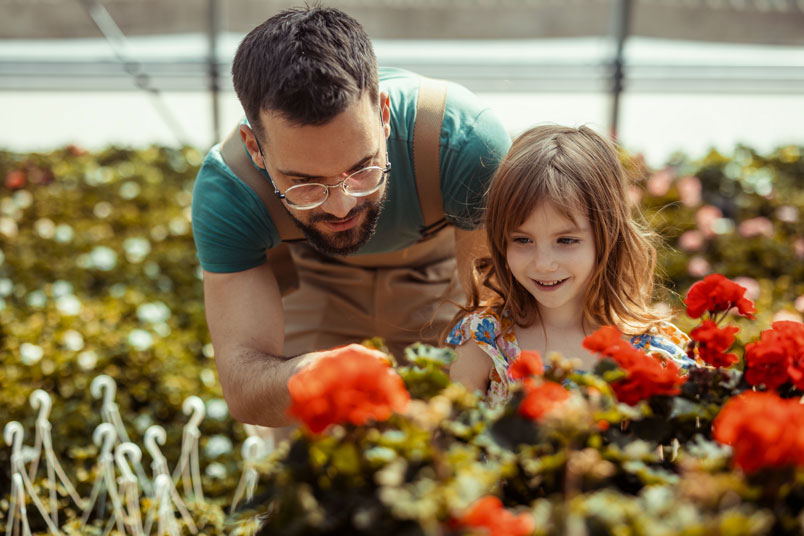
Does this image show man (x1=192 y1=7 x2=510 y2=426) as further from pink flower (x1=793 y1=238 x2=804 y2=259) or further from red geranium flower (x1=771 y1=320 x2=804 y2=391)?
pink flower (x1=793 y1=238 x2=804 y2=259)

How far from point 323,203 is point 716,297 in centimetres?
82

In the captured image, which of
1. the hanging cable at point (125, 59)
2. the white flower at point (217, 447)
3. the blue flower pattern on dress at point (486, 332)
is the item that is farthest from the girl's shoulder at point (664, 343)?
the hanging cable at point (125, 59)

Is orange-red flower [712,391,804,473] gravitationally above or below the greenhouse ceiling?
below

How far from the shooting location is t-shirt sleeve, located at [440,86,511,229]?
1962 mm

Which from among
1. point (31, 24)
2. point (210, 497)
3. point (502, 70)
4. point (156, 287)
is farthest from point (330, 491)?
point (31, 24)

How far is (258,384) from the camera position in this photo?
1797 mm

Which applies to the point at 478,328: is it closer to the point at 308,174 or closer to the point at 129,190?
the point at 308,174

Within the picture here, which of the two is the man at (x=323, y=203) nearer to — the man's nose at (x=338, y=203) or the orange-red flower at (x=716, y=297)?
the man's nose at (x=338, y=203)

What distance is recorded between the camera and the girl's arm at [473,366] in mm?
1759

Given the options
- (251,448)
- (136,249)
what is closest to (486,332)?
(251,448)

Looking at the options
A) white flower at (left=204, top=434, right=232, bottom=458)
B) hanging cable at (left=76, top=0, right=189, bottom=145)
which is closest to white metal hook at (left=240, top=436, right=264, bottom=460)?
white flower at (left=204, top=434, right=232, bottom=458)

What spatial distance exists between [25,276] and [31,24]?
7.38 ft

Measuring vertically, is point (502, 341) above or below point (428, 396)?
below

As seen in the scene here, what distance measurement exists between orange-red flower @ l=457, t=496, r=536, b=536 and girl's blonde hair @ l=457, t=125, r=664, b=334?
929 mm
